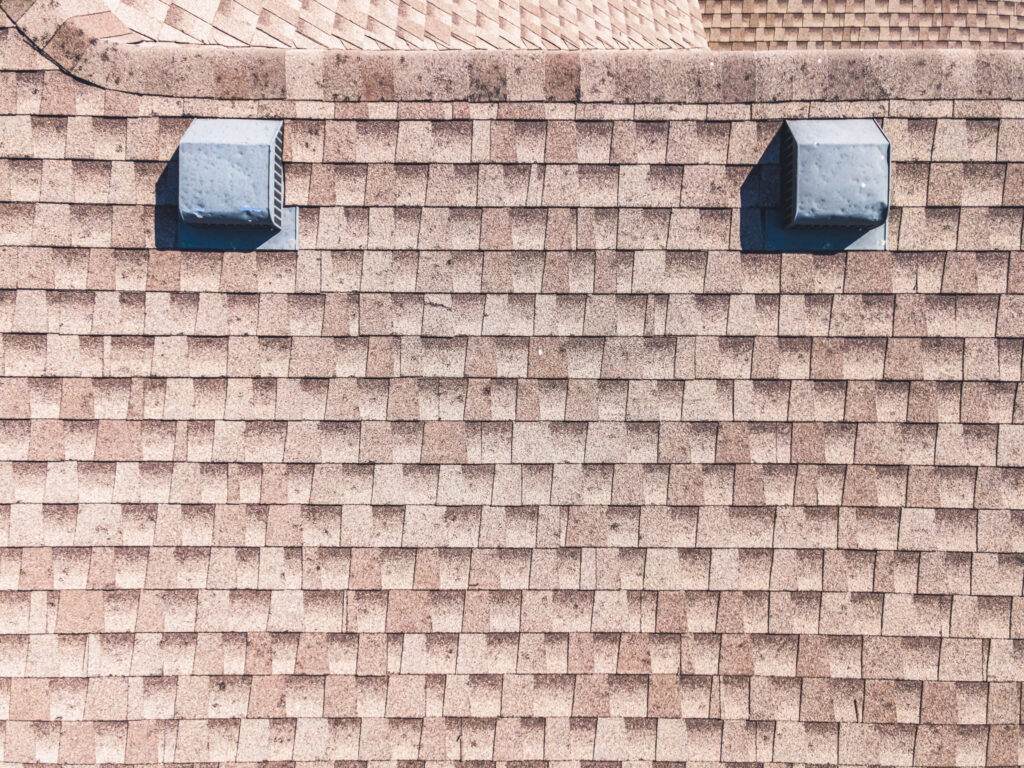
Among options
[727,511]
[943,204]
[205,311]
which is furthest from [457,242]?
[943,204]

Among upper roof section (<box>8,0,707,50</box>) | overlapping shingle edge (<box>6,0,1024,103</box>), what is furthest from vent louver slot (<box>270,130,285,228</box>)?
upper roof section (<box>8,0,707,50</box>)

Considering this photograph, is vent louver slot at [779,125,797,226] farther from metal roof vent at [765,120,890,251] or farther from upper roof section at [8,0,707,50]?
upper roof section at [8,0,707,50]

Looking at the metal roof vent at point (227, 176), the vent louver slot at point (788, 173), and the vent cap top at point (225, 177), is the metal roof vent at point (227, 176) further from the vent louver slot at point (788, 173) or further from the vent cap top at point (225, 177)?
the vent louver slot at point (788, 173)

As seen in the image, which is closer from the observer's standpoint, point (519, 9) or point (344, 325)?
point (344, 325)

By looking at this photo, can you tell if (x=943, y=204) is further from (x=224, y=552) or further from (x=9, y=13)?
(x=9, y=13)

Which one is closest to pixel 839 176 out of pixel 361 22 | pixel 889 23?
pixel 361 22

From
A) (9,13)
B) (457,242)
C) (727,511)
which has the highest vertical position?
(9,13)

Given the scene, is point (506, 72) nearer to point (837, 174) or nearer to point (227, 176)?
point (227, 176)
